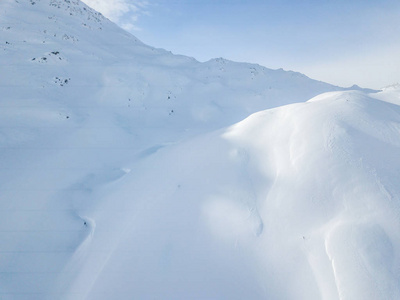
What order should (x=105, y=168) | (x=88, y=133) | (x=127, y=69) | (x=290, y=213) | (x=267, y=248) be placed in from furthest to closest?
(x=127, y=69), (x=88, y=133), (x=105, y=168), (x=290, y=213), (x=267, y=248)

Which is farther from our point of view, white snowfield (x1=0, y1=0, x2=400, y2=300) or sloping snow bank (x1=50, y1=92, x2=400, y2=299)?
white snowfield (x1=0, y1=0, x2=400, y2=300)

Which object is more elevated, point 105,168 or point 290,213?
point 290,213

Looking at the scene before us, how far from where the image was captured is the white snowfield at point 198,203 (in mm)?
3102

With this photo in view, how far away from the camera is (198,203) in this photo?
4.27m

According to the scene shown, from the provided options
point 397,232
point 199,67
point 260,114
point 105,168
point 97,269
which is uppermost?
point 199,67

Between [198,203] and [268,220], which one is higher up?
[268,220]

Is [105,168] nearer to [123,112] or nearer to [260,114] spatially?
[123,112]

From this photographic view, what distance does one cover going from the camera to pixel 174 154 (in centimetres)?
610

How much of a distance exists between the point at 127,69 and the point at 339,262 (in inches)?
435

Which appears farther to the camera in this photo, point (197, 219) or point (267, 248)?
point (197, 219)

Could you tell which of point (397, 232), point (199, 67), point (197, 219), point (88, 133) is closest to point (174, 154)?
point (197, 219)

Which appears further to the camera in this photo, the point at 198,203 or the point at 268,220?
the point at 198,203

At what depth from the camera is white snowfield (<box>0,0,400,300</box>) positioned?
3102mm

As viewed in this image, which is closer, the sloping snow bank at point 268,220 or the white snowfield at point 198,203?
the sloping snow bank at point 268,220
